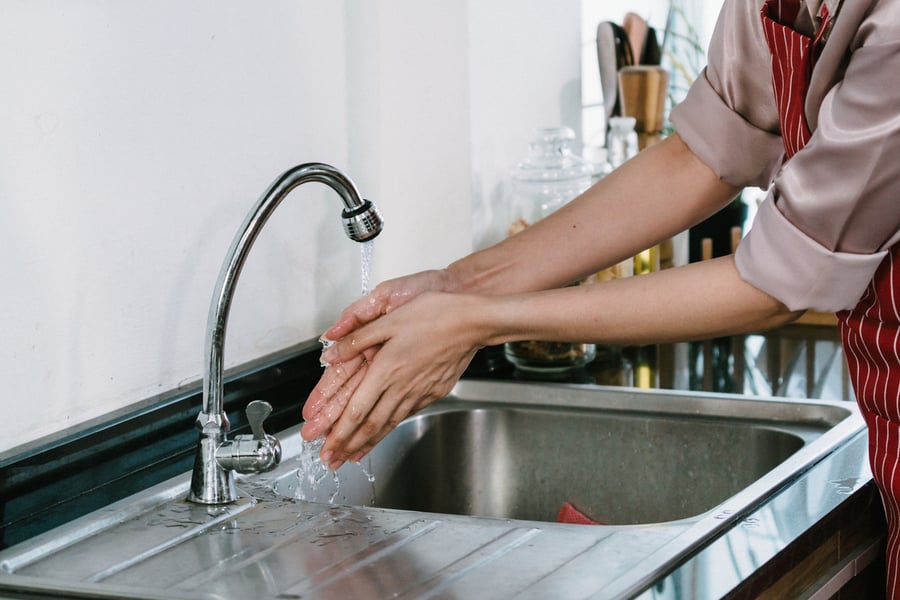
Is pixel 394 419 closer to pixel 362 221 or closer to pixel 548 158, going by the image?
pixel 362 221

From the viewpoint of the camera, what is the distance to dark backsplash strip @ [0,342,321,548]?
1.25 meters

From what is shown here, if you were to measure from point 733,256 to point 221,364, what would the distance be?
19.6 inches

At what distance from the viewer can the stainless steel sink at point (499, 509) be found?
3.63ft

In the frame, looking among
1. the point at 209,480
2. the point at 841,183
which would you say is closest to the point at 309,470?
the point at 209,480

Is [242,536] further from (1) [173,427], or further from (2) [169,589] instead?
(1) [173,427]

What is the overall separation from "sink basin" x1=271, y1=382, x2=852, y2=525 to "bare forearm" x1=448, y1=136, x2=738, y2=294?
0.88 ft

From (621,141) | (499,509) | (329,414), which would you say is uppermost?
(621,141)

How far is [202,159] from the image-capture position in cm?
152

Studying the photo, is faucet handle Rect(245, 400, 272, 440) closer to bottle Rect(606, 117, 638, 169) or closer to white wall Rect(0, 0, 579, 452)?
white wall Rect(0, 0, 579, 452)

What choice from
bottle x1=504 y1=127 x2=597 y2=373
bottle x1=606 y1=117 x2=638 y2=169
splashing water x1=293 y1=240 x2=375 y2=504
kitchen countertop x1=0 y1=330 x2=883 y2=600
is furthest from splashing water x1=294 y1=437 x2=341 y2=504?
bottle x1=606 y1=117 x2=638 y2=169

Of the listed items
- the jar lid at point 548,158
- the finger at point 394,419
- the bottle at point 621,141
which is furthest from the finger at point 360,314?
the bottle at point 621,141

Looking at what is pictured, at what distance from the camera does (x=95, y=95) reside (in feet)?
4.49

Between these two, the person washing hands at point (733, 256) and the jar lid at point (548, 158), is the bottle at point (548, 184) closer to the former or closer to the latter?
the jar lid at point (548, 158)

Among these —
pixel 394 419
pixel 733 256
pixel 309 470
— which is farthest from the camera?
pixel 309 470
